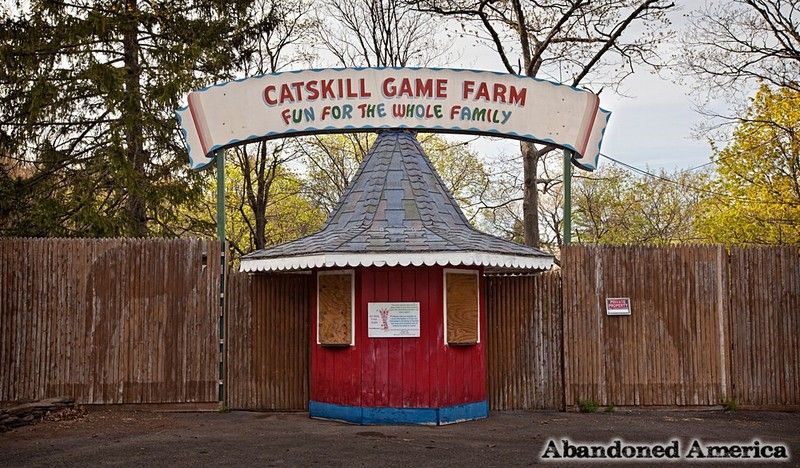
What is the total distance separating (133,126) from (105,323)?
812 centimetres

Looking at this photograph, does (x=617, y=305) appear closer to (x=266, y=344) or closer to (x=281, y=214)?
(x=266, y=344)

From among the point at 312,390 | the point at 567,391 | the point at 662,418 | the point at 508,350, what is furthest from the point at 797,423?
the point at 312,390

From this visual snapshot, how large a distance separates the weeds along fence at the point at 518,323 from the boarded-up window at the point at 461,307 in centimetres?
117

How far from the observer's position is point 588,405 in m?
13.2

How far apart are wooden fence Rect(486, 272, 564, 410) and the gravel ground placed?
0.42 m

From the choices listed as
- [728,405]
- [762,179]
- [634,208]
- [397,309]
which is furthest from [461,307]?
[634,208]

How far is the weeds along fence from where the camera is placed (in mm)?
13008

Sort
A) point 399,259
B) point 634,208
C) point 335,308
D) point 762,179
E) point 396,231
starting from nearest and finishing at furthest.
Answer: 1. point 399,259
2. point 396,231
3. point 335,308
4. point 762,179
5. point 634,208

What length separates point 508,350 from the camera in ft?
44.5

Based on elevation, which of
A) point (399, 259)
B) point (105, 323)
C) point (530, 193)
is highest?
point (530, 193)

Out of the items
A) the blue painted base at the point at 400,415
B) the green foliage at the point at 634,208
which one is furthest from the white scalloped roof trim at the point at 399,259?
the green foliage at the point at 634,208

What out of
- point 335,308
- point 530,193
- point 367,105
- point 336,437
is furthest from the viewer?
point 530,193

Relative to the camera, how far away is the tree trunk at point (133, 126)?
1981 cm

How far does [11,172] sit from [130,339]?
9517mm
